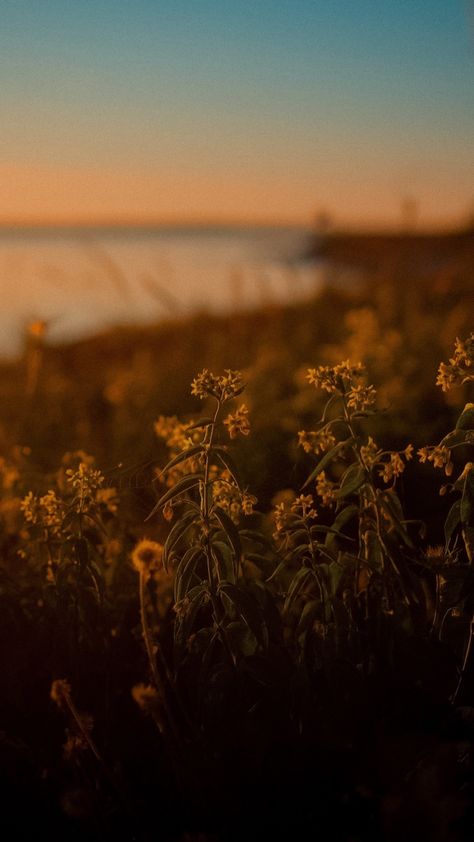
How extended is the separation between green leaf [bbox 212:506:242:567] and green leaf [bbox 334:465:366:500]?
24 cm

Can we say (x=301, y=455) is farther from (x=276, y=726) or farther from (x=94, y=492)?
(x=276, y=726)

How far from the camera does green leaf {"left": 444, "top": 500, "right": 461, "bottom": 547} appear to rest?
194 centimetres

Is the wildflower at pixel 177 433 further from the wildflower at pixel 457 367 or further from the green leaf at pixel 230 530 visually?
the wildflower at pixel 457 367

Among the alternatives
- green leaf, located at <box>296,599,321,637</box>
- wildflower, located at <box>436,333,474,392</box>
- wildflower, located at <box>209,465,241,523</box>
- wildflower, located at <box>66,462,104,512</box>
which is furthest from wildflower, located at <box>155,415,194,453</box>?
wildflower, located at <box>436,333,474,392</box>

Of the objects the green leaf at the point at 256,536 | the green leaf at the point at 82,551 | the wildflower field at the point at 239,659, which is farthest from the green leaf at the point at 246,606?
the green leaf at the point at 82,551

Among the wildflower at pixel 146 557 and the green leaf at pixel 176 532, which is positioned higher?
the green leaf at pixel 176 532

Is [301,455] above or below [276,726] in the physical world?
above

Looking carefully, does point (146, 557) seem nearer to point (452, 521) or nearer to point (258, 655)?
point (258, 655)

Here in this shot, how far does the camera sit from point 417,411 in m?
4.48

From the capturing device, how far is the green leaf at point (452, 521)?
1937mm

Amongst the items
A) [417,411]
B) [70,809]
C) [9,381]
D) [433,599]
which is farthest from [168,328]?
[70,809]

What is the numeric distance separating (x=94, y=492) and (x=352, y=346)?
314 centimetres

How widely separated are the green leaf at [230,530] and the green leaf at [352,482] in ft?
0.77

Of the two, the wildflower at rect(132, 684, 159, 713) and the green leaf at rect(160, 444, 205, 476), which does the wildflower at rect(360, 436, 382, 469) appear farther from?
the wildflower at rect(132, 684, 159, 713)
